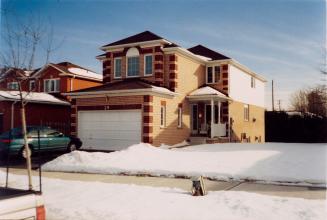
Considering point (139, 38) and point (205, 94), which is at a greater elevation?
point (139, 38)

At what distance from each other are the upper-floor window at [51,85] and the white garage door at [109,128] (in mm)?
11287

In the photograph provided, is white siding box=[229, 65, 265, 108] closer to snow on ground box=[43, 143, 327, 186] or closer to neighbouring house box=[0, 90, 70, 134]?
snow on ground box=[43, 143, 327, 186]

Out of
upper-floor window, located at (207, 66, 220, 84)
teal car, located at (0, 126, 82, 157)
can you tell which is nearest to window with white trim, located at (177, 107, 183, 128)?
upper-floor window, located at (207, 66, 220, 84)

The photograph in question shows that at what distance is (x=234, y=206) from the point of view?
25.5ft

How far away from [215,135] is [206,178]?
12250 millimetres

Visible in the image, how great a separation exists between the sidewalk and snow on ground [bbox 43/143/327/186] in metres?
0.57

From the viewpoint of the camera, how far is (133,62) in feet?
78.4

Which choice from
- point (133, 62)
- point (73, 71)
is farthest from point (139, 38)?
point (73, 71)

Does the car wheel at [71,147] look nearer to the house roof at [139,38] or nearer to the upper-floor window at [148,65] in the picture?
the upper-floor window at [148,65]

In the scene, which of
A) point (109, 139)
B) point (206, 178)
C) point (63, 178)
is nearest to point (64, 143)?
point (109, 139)

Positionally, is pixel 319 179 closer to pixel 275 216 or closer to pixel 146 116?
pixel 275 216

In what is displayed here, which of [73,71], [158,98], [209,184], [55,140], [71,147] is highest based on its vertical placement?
[73,71]

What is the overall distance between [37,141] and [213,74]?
14515mm

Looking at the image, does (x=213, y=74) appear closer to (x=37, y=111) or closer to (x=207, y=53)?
(x=207, y=53)
